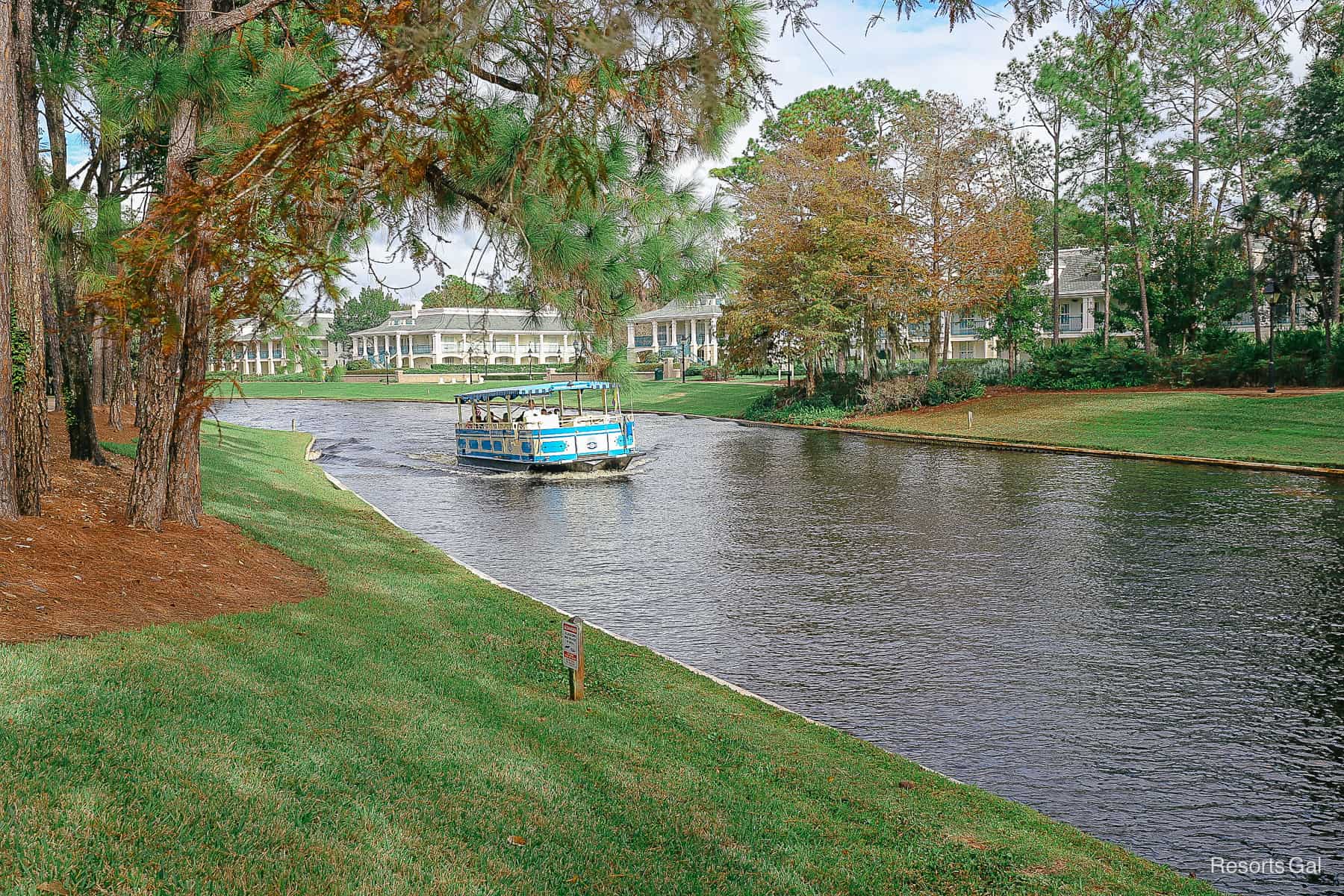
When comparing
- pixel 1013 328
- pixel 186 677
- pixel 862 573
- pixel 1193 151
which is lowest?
pixel 862 573

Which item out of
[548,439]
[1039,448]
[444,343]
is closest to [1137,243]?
[1039,448]

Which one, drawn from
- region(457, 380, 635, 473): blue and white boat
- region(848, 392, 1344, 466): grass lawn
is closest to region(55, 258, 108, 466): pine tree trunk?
region(457, 380, 635, 473): blue and white boat

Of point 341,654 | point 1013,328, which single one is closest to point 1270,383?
point 1013,328

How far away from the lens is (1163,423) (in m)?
33.8

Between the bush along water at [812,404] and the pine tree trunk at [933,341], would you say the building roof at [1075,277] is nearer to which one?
the pine tree trunk at [933,341]

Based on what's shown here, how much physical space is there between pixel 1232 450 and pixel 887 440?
12420mm

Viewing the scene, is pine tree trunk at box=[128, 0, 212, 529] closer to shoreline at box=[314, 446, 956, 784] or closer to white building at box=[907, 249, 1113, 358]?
shoreline at box=[314, 446, 956, 784]

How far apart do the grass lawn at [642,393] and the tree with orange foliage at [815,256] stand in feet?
22.0

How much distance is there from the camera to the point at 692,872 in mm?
5391

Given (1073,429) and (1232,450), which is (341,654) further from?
(1073,429)

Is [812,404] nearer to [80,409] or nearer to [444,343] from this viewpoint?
[80,409]

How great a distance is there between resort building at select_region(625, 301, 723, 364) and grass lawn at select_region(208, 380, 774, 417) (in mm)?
18809

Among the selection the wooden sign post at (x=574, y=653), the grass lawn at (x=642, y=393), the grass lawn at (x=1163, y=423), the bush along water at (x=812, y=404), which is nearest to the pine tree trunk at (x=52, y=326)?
the wooden sign post at (x=574, y=653)

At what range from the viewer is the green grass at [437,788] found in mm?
4797
